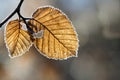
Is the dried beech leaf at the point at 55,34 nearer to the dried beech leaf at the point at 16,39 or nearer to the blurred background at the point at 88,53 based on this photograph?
the dried beech leaf at the point at 16,39

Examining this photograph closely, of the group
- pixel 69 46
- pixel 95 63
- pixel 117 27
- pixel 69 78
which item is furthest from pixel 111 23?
pixel 69 46

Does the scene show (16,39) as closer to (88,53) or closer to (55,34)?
(55,34)

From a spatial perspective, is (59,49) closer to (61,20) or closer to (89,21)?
(61,20)

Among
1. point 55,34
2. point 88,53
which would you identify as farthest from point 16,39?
point 88,53

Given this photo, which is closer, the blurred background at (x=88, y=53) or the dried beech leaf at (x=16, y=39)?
the dried beech leaf at (x=16, y=39)

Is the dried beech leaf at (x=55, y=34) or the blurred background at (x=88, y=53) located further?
the blurred background at (x=88, y=53)

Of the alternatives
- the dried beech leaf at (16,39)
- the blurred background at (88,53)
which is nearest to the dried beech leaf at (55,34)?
the dried beech leaf at (16,39)
